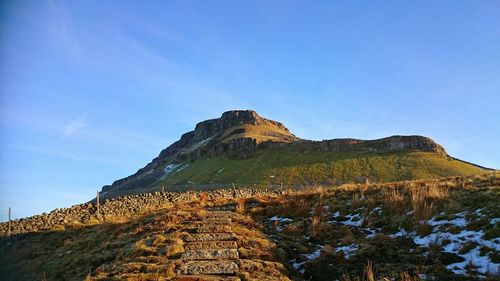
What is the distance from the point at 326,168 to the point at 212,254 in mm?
72295

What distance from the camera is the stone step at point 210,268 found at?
366 inches

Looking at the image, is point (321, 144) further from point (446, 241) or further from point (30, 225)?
point (446, 241)

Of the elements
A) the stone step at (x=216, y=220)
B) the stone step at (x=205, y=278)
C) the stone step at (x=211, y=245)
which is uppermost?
the stone step at (x=216, y=220)

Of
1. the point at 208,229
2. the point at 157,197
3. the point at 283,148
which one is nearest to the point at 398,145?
the point at 283,148

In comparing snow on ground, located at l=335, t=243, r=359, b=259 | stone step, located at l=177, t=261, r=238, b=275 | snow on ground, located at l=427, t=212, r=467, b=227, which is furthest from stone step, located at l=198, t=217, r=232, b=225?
snow on ground, located at l=427, t=212, r=467, b=227

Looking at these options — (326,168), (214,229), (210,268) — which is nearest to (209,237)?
(214,229)

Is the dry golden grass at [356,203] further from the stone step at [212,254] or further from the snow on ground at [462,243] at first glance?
the stone step at [212,254]

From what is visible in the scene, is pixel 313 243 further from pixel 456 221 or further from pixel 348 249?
pixel 456 221

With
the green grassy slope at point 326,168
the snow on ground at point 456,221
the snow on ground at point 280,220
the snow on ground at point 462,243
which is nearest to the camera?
the snow on ground at point 462,243

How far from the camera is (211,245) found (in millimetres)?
11227

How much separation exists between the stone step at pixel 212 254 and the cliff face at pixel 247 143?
8535 centimetres

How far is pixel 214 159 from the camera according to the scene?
113 meters

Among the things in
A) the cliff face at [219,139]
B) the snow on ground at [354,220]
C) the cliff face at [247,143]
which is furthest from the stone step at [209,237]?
the cliff face at [219,139]

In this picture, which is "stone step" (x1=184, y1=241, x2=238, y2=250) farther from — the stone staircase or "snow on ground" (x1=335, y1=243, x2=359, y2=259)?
"snow on ground" (x1=335, y1=243, x2=359, y2=259)
